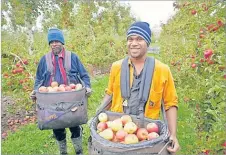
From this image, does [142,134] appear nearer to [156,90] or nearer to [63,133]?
[156,90]

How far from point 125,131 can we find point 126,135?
40 millimetres

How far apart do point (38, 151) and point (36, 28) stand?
35.5 feet

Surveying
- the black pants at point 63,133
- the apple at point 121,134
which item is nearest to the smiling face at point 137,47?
the apple at point 121,134

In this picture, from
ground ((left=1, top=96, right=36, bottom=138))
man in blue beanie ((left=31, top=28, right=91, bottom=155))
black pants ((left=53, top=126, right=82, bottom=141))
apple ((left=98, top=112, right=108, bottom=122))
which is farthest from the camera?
ground ((left=1, top=96, right=36, bottom=138))

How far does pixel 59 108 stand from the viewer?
2.98 meters

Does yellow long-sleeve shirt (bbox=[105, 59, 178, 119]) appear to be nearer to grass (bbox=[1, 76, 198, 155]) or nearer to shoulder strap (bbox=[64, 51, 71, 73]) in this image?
shoulder strap (bbox=[64, 51, 71, 73])

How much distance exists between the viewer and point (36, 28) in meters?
14.4

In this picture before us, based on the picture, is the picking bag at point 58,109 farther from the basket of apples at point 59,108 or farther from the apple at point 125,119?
the apple at point 125,119

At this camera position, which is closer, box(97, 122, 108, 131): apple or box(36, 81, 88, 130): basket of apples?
box(97, 122, 108, 131): apple

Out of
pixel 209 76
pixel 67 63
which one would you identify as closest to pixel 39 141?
pixel 67 63

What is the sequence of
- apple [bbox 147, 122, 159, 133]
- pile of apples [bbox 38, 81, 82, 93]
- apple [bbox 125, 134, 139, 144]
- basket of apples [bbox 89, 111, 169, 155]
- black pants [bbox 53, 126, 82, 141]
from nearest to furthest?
basket of apples [bbox 89, 111, 169, 155]
apple [bbox 125, 134, 139, 144]
apple [bbox 147, 122, 159, 133]
pile of apples [bbox 38, 81, 82, 93]
black pants [bbox 53, 126, 82, 141]

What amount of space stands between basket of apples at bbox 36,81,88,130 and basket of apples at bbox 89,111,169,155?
885 millimetres

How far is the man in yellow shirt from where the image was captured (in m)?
2.14

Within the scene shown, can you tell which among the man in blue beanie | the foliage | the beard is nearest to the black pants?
the man in blue beanie
